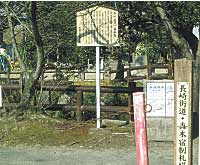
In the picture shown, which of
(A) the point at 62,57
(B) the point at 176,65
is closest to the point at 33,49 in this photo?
(A) the point at 62,57

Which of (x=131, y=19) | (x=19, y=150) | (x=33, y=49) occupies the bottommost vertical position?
(x=19, y=150)

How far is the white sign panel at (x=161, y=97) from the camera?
349 inches

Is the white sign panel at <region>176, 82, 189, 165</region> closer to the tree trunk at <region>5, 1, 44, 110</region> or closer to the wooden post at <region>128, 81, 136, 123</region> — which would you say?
the wooden post at <region>128, 81, 136, 123</region>

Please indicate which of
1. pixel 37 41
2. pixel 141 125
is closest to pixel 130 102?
pixel 37 41

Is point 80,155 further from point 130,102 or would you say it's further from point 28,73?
point 28,73

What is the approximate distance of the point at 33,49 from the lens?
477 inches

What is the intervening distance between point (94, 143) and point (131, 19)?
16.1 feet

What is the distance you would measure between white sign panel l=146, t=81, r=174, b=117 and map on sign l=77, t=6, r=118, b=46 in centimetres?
148

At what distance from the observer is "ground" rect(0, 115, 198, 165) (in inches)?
307

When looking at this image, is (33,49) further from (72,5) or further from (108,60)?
(108,60)

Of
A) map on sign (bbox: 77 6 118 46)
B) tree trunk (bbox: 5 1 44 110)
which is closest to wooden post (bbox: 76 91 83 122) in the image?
tree trunk (bbox: 5 1 44 110)

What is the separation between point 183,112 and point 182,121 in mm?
103

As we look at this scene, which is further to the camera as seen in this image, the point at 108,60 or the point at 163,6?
the point at 108,60

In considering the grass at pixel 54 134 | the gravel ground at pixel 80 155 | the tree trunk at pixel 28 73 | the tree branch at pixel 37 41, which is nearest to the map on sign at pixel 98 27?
the tree branch at pixel 37 41
